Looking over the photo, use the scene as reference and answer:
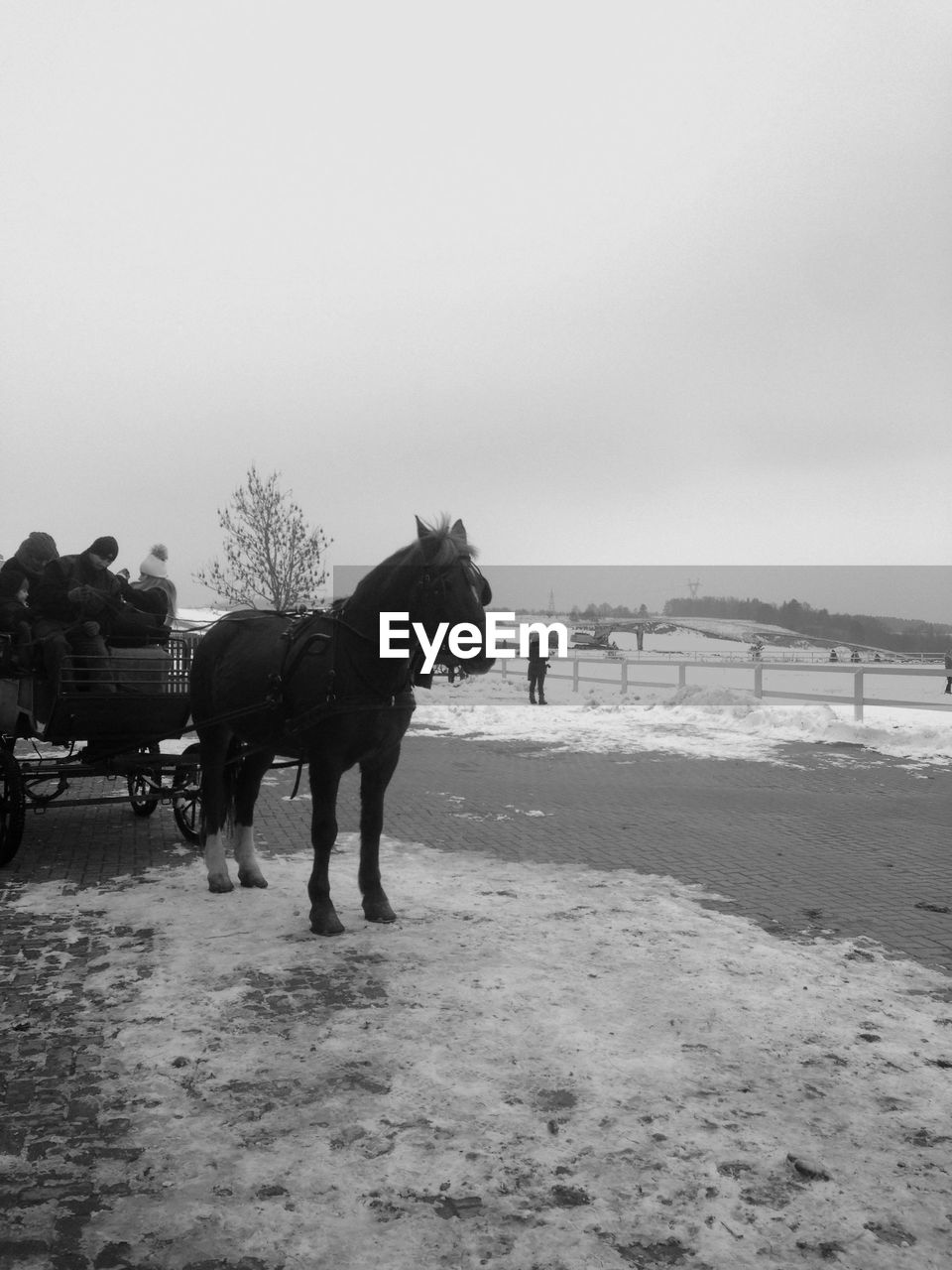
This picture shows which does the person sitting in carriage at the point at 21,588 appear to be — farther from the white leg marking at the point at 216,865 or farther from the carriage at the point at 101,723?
the white leg marking at the point at 216,865

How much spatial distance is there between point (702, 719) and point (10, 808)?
13.6 metres

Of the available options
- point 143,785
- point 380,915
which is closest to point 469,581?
Result: point 380,915

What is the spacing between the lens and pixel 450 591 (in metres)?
5.17

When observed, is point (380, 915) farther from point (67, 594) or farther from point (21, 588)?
point (21, 588)

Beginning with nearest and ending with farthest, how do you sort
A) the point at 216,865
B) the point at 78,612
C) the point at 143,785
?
1. the point at 216,865
2. the point at 78,612
3. the point at 143,785

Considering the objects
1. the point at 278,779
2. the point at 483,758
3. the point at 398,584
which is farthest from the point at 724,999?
the point at 483,758

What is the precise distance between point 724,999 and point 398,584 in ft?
8.96

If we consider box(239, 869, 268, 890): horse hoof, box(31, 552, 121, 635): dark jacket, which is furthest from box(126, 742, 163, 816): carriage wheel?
box(239, 869, 268, 890): horse hoof

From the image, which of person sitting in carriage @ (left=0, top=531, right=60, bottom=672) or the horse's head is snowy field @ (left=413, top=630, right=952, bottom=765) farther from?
the horse's head

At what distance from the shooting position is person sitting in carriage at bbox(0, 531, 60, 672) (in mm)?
7316

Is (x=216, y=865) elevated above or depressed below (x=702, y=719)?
above

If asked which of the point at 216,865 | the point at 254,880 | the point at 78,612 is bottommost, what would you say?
the point at 254,880

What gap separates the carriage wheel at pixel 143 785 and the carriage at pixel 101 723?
0.03 meters

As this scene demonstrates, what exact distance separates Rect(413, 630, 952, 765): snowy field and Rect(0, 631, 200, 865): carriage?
851cm
